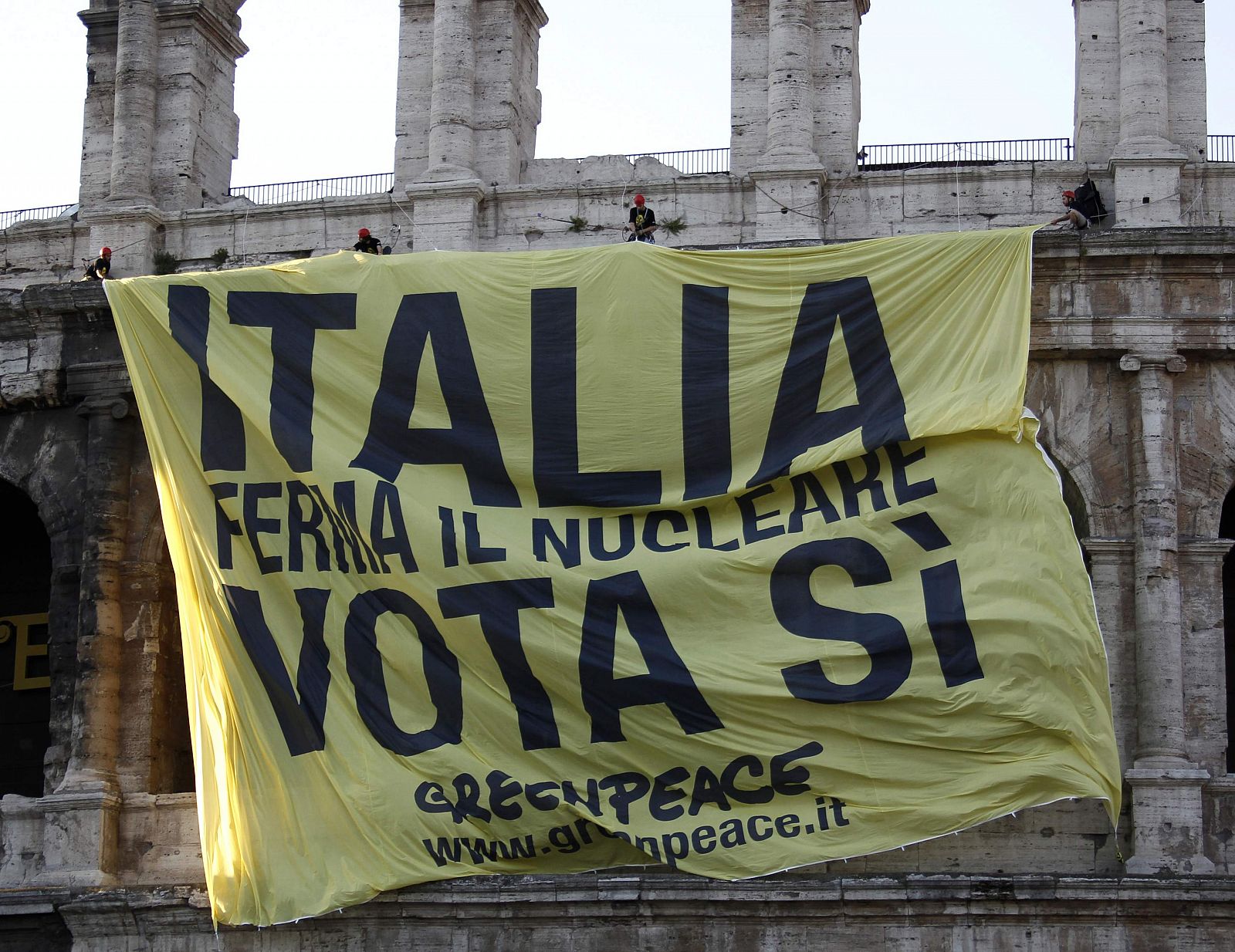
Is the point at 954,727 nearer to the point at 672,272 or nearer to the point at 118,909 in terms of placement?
the point at 672,272

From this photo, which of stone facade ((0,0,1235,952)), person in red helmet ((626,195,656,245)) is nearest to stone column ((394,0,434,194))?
stone facade ((0,0,1235,952))

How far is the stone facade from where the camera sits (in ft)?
60.0

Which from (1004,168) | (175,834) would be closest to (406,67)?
(1004,168)

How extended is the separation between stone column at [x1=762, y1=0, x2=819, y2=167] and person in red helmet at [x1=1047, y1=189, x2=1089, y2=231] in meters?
2.27

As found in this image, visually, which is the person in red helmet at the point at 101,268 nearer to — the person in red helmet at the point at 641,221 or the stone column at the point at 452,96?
the stone column at the point at 452,96

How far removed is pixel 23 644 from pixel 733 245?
330 inches

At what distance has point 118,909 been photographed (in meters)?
19.3

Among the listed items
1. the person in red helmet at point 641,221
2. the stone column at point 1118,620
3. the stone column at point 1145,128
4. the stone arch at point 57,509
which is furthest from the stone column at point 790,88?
the stone arch at point 57,509

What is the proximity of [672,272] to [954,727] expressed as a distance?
445cm

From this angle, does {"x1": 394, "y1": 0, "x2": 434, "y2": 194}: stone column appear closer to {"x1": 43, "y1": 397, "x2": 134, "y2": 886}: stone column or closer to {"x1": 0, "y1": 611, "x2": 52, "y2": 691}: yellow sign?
{"x1": 43, "y1": 397, "x2": 134, "y2": 886}: stone column

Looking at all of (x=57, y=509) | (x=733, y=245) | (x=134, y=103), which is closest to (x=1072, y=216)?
(x=733, y=245)

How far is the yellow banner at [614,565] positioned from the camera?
17.8m

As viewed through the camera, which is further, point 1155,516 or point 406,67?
point 406,67

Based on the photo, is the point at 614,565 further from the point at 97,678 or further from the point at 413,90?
the point at 413,90
